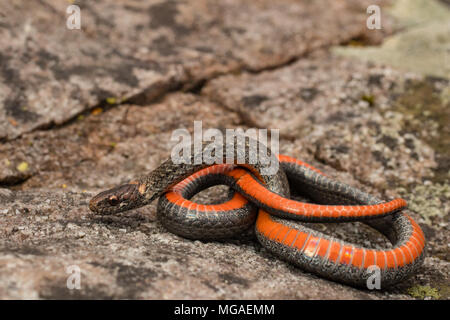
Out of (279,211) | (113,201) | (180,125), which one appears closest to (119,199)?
(113,201)

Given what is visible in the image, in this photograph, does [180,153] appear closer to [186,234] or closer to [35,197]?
[186,234]

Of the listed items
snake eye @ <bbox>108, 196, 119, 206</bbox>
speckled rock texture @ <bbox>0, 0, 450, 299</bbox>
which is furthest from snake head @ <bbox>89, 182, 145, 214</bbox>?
speckled rock texture @ <bbox>0, 0, 450, 299</bbox>

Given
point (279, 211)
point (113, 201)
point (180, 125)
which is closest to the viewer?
point (279, 211)

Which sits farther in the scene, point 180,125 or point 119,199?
point 180,125

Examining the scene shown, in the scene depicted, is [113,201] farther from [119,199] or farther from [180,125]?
[180,125]

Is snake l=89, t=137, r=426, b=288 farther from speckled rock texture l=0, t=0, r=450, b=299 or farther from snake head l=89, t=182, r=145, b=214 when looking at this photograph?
speckled rock texture l=0, t=0, r=450, b=299

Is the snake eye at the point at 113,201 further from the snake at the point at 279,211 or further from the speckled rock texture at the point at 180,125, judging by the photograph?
the speckled rock texture at the point at 180,125
